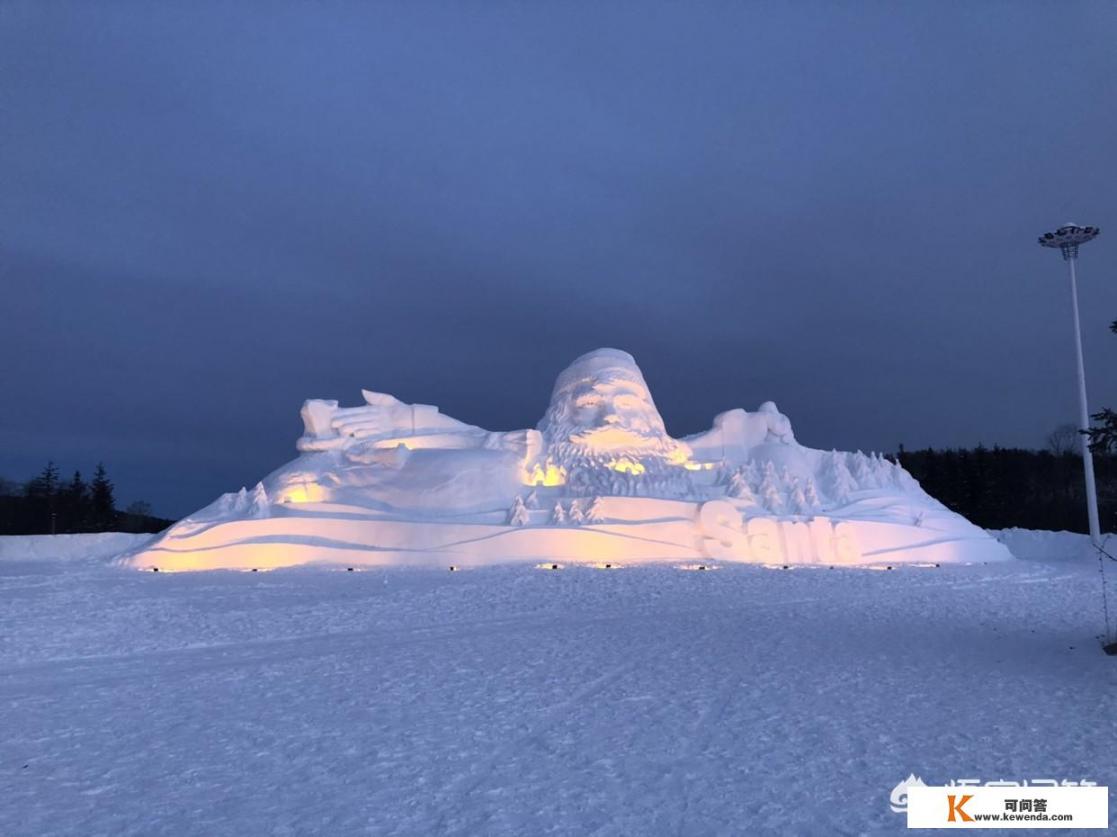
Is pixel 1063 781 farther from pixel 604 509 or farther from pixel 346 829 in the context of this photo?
pixel 604 509

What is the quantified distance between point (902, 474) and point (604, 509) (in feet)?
37.2

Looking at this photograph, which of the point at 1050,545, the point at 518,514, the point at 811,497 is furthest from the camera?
the point at 1050,545

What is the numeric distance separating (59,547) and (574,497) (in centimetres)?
1616

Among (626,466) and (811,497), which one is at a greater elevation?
(626,466)

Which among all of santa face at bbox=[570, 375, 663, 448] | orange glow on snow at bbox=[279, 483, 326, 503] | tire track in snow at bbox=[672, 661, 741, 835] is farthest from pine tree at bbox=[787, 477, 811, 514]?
tire track in snow at bbox=[672, 661, 741, 835]

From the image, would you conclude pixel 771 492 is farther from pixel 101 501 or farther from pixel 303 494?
pixel 101 501

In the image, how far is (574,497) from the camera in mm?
23281

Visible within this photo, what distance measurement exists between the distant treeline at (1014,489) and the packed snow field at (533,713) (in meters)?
32.6

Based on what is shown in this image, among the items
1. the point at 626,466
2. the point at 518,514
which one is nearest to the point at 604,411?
the point at 626,466

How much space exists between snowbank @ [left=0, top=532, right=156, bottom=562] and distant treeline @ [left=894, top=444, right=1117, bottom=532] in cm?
3658

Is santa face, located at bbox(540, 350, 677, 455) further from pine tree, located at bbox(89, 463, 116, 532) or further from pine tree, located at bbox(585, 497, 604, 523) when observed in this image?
pine tree, located at bbox(89, 463, 116, 532)

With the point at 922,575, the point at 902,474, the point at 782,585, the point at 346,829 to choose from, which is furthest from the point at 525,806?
the point at 902,474

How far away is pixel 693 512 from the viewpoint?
22.4m

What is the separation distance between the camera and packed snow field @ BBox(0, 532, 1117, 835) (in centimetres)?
479
